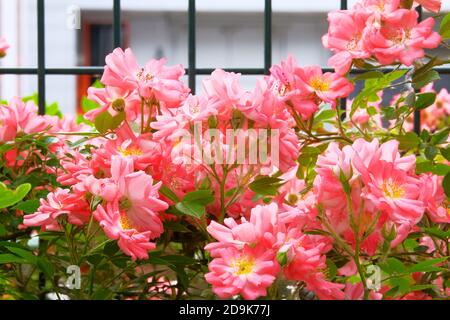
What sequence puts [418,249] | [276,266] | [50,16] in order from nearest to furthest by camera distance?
[276,266] < [418,249] < [50,16]

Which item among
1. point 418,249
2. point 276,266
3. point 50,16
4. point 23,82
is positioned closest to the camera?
point 276,266

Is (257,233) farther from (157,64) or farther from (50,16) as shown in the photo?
(50,16)

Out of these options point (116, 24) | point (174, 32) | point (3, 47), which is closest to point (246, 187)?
point (116, 24)

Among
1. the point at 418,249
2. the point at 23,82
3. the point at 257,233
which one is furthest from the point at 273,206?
the point at 23,82

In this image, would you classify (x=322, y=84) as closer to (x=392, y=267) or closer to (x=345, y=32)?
(x=345, y=32)

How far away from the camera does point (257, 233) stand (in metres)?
0.63

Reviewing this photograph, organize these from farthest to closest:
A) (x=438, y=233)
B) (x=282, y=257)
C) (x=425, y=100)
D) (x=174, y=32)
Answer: (x=174, y=32)
(x=425, y=100)
(x=438, y=233)
(x=282, y=257)

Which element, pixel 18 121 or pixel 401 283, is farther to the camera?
pixel 18 121

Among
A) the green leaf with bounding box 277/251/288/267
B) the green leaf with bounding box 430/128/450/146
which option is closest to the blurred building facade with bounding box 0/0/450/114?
the green leaf with bounding box 430/128/450/146

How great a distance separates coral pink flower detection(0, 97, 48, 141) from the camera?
86cm

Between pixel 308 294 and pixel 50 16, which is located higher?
pixel 50 16

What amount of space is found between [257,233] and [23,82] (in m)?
10.1

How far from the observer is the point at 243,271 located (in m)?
0.62

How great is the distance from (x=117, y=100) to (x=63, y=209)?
14 centimetres
